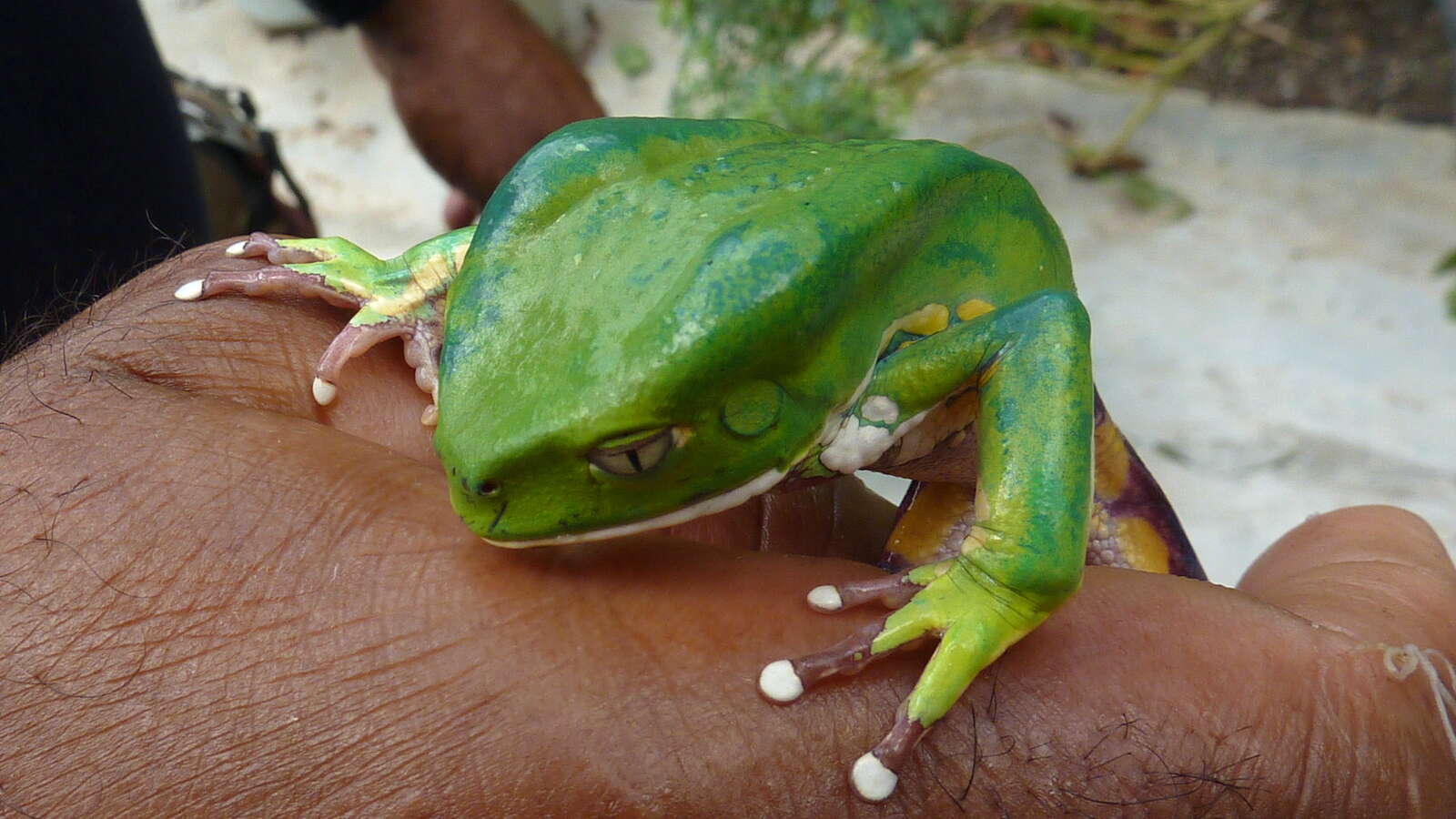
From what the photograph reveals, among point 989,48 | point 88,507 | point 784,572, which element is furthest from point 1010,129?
point 88,507

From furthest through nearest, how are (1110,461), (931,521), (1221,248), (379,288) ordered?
(1221,248)
(1110,461)
(931,521)
(379,288)

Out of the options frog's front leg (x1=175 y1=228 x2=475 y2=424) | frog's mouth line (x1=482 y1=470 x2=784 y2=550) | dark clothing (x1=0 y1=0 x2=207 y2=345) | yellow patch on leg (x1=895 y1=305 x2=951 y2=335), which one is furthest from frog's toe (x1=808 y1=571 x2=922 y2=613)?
dark clothing (x1=0 y1=0 x2=207 y2=345)

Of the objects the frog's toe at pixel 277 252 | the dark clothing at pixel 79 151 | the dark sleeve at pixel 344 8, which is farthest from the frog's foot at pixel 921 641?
the dark sleeve at pixel 344 8

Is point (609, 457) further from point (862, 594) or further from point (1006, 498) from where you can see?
point (1006, 498)

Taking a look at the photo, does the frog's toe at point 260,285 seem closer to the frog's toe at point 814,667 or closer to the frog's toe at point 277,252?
the frog's toe at point 277,252

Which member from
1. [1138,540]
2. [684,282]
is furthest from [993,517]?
[1138,540]

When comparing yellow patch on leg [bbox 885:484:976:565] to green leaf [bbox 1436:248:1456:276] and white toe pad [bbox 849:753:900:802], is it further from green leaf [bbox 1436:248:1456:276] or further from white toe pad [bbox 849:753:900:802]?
green leaf [bbox 1436:248:1456:276]

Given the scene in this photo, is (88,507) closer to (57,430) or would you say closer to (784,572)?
(57,430)
